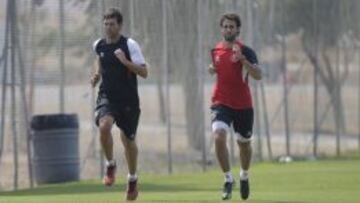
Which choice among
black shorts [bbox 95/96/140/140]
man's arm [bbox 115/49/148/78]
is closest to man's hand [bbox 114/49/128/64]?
man's arm [bbox 115/49/148/78]

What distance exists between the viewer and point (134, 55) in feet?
50.7

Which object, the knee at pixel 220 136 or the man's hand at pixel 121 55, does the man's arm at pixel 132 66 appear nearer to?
the man's hand at pixel 121 55

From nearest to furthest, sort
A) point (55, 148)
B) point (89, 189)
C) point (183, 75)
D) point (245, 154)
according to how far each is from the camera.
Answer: point (245, 154) < point (89, 189) < point (55, 148) < point (183, 75)

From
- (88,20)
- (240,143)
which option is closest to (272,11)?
(88,20)

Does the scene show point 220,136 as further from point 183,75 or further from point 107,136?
point 183,75

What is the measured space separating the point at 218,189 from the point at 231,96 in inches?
116

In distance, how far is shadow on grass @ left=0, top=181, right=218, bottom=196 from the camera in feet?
61.4

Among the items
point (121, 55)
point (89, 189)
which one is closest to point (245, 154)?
point (121, 55)

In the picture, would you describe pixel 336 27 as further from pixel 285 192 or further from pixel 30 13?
pixel 285 192

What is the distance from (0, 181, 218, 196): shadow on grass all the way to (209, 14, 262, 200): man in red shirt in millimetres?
2734

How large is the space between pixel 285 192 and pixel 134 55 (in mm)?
3483

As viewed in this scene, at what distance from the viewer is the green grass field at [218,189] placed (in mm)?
16516

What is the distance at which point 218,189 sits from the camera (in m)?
18.7

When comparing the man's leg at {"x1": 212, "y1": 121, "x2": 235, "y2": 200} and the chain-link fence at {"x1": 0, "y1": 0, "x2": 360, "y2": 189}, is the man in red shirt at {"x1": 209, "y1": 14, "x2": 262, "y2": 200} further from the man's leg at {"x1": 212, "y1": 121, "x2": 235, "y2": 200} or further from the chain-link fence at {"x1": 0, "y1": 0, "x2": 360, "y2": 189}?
the chain-link fence at {"x1": 0, "y1": 0, "x2": 360, "y2": 189}
